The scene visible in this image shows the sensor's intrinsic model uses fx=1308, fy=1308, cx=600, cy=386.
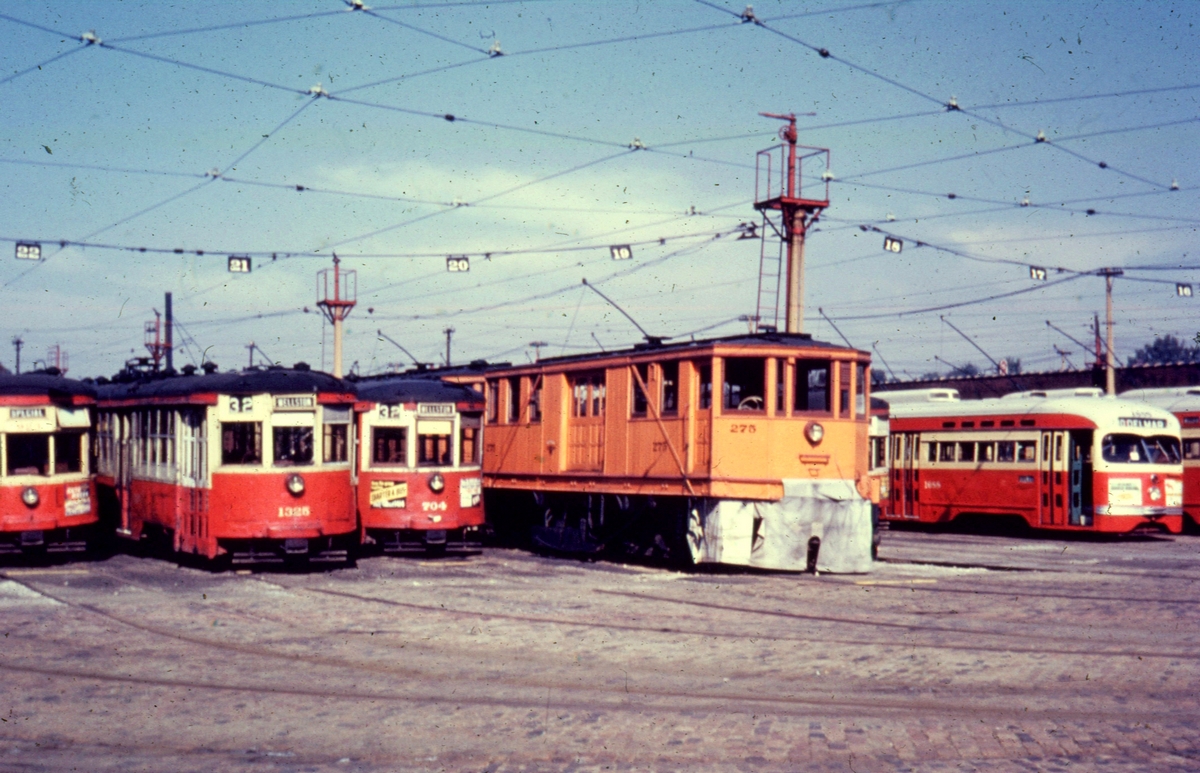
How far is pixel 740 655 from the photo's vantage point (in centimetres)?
1104

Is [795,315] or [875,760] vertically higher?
[795,315]

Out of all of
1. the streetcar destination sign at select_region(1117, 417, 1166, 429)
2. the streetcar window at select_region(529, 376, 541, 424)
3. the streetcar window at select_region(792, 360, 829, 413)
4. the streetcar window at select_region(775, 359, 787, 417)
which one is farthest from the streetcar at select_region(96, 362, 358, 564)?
the streetcar destination sign at select_region(1117, 417, 1166, 429)

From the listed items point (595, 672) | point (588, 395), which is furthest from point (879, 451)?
point (595, 672)

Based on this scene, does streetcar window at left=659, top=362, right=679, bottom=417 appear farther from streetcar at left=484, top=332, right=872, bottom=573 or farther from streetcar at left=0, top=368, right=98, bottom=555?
streetcar at left=0, top=368, right=98, bottom=555

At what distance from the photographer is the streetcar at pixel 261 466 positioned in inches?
700

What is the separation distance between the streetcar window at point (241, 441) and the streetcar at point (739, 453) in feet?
18.1

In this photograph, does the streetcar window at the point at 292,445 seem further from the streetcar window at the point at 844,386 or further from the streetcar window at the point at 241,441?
the streetcar window at the point at 844,386

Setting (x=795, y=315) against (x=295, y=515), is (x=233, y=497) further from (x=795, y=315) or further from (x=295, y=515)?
(x=795, y=315)

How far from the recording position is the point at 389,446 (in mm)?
20703

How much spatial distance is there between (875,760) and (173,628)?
775 centimetres

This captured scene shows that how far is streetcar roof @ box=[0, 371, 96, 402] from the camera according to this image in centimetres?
1900

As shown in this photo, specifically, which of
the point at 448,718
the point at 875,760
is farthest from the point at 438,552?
the point at 875,760

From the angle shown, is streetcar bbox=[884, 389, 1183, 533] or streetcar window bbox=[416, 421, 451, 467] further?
streetcar bbox=[884, 389, 1183, 533]

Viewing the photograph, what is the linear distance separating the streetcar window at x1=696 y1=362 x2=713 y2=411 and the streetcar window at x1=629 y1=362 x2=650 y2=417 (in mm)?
1231
